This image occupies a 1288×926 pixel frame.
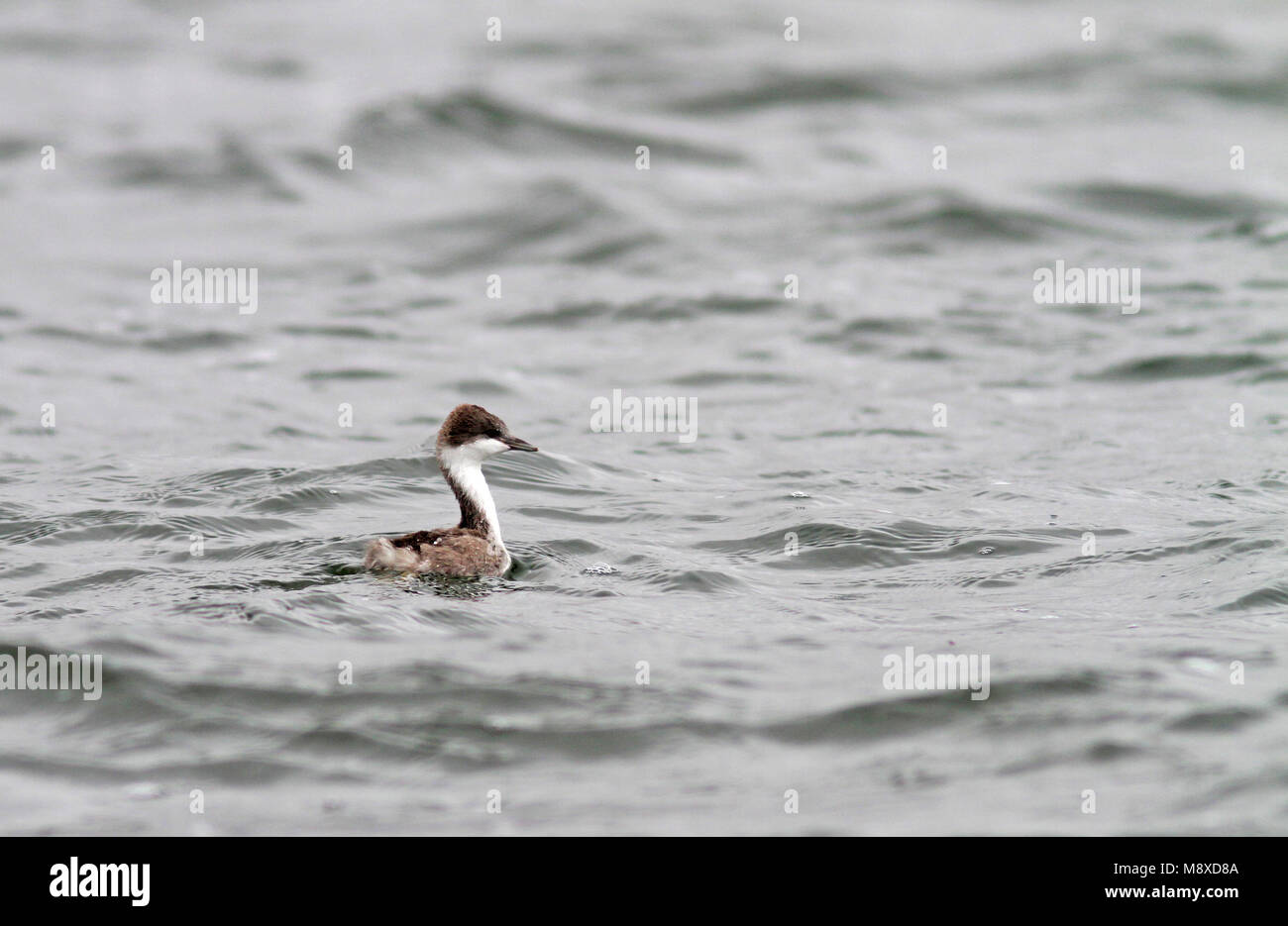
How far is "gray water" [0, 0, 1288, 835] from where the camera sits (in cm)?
870

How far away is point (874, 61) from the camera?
1112 inches

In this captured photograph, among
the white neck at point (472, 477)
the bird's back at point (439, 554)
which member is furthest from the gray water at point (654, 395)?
the white neck at point (472, 477)

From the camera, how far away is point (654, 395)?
17.0 m

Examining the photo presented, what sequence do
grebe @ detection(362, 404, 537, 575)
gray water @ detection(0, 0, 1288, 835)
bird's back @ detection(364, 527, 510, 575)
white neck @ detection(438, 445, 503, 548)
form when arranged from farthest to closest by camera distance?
white neck @ detection(438, 445, 503, 548)
grebe @ detection(362, 404, 537, 575)
bird's back @ detection(364, 527, 510, 575)
gray water @ detection(0, 0, 1288, 835)

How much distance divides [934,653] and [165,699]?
439cm

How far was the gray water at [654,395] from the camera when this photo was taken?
870 cm

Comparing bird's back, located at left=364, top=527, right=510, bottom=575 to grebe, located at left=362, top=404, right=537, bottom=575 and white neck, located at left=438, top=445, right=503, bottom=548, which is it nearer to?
grebe, located at left=362, top=404, right=537, bottom=575

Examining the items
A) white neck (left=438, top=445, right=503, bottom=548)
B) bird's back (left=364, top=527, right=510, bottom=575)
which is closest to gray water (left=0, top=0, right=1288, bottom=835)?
bird's back (left=364, top=527, right=510, bottom=575)

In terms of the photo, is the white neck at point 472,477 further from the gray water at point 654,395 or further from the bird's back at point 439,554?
the gray water at point 654,395

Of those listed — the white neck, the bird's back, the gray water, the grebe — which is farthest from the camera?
the white neck

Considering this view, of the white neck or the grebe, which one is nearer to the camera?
the grebe

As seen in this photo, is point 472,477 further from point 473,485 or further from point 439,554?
point 439,554

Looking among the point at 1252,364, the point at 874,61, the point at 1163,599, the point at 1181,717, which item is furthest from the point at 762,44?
the point at 1181,717

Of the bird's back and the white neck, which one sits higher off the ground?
the white neck
